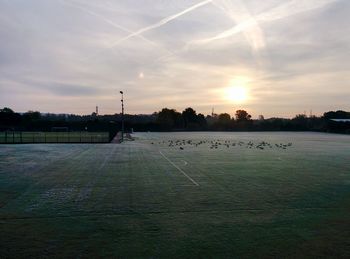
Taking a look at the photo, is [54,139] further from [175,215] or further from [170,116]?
[170,116]

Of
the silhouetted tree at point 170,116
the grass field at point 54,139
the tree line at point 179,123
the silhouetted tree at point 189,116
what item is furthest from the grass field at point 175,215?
the silhouetted tree at point 189,116

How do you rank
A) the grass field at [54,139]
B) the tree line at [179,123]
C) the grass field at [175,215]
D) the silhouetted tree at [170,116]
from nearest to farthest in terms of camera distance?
the grass field at [175,215] < the grass field at [54,139] < the tree line at [179,123] < the silhouetted tree at [170,116]

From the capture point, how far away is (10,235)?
8.84 m

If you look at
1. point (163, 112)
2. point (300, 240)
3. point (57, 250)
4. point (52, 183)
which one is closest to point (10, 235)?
point (57, 250)

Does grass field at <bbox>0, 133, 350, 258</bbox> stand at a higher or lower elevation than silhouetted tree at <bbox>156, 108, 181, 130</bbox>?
lower

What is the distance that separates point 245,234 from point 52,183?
33.9 feet


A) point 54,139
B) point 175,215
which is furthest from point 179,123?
point 175,215

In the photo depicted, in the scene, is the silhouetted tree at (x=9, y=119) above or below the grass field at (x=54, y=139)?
above

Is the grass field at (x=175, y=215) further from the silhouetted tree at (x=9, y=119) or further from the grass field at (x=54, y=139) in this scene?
the silhouetted tree at (x=9, y=119)

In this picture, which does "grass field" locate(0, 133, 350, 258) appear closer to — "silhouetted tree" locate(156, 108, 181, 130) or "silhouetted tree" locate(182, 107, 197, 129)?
"silhouetted tree" locate(156, 108, 181, 130)

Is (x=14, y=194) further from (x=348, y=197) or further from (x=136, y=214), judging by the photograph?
(x=348, y=197)

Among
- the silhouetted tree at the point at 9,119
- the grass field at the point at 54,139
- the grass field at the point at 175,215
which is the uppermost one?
the silhouetted tree at the point at 9,119

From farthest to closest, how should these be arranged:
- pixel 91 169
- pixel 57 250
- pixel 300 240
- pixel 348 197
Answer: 1. pixel 91 169
2. pixel 348 197
3. pixel 300 240
4. pixel 57 250

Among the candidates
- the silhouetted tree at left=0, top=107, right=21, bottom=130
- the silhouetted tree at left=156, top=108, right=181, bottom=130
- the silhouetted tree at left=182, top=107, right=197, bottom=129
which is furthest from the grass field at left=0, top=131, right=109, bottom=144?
the silhouetted tree at left=182, top=107, right=197, bottom=129
